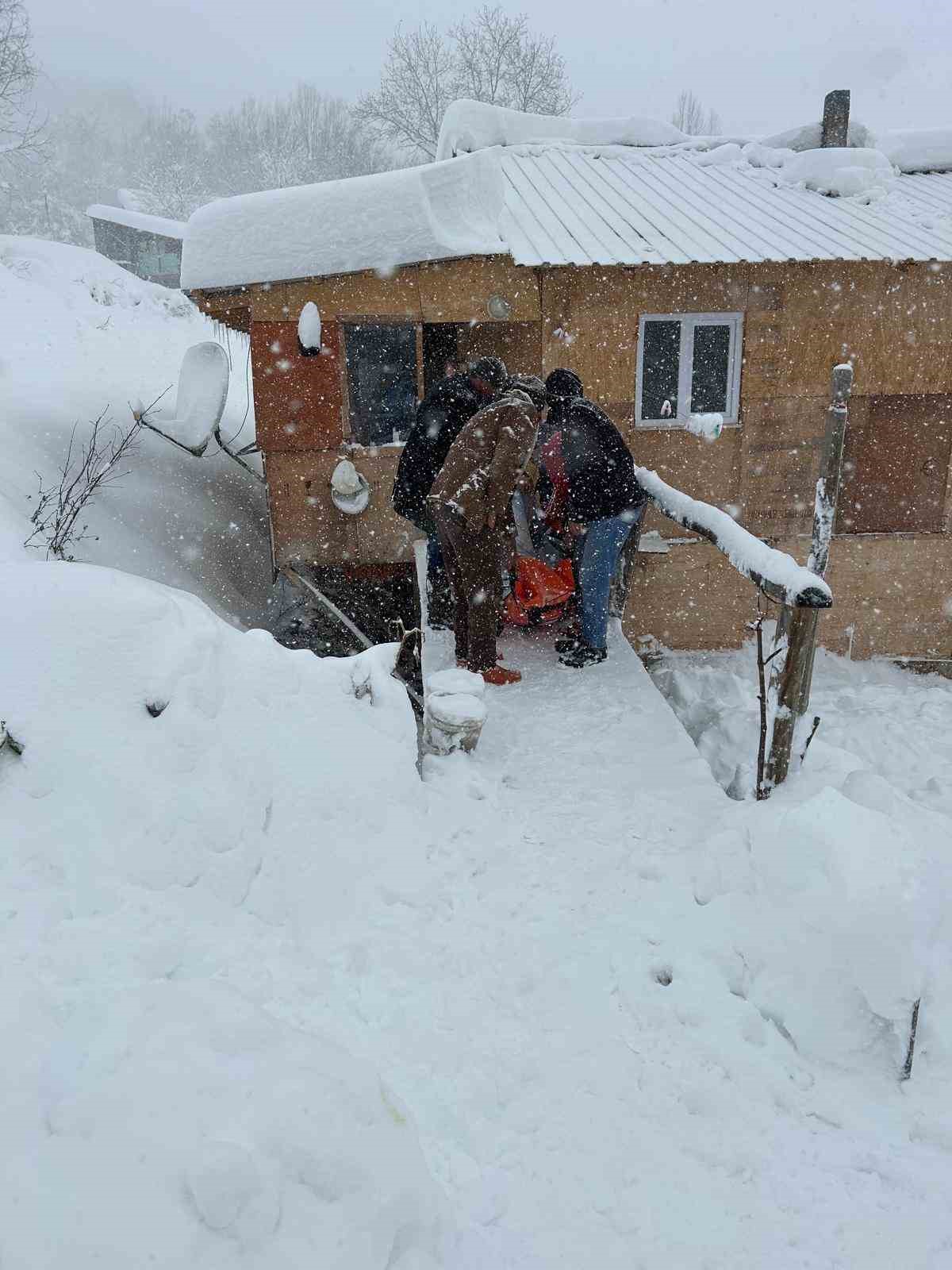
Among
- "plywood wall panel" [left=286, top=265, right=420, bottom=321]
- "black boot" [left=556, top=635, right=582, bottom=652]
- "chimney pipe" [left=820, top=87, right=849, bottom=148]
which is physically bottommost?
"black boot" [left=556, top=635, right=582, bottom=652]

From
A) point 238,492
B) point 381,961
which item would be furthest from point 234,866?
point 238,492

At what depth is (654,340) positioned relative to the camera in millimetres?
7996

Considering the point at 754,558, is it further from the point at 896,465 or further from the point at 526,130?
the point at 526,130

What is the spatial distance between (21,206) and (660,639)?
175 ft

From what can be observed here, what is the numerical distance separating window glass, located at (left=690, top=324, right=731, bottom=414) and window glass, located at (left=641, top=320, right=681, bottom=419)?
0.18m

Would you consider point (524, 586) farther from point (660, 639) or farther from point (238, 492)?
point (238, 492)

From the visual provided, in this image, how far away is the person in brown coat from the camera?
472 centimetres

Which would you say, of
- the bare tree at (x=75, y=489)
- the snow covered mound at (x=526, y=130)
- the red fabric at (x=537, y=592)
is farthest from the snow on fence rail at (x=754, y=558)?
the snow covered mound at (x=526, y=130)

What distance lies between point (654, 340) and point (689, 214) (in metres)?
1.28

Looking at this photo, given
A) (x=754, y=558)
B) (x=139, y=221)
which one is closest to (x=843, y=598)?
(x=754, y=558)

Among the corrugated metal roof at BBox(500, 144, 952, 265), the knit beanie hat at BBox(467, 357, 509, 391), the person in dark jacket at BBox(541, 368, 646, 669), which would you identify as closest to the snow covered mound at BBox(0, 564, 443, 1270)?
the person in dark jacket at BBox(541, 368, 646, 669)

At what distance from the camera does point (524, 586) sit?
18.5 feet

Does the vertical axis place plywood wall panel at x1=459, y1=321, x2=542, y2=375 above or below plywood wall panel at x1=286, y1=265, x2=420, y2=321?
below

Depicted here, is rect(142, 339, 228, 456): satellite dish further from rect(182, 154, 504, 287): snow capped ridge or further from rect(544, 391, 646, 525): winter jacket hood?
rect(544, 391, 646, 525): winter jacket hood
